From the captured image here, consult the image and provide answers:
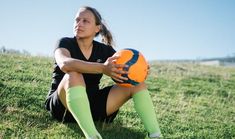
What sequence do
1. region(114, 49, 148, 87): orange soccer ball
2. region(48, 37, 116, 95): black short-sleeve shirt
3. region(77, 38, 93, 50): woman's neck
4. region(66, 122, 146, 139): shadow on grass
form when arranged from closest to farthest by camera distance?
region(114, 49, 148, 87): orange soccer ball → region(66, 122, 146, 139): shadow on grass → region(48, 37, 116, 95): black short-sleeve shirt → region(77, 38, 93, 50): woman's neck

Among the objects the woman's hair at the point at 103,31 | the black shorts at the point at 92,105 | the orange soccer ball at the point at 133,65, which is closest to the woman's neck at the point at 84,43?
the woman's hair at the point at 103,31

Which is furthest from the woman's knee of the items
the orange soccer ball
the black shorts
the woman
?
the black shorts

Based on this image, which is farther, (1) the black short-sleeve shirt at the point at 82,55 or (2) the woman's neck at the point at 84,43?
(2) the woman's neck at the point at 84,43

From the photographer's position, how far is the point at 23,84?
862 cm

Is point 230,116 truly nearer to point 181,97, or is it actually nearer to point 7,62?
point 181,97

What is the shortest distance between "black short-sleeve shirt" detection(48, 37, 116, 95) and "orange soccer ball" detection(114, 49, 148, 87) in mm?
1048

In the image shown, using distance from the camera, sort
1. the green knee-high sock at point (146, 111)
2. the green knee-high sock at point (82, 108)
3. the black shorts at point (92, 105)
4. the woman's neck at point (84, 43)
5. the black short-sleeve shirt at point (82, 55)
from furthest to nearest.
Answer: the woman's neck at point (84, 43)
the black short-sleeve shirt at point (82, 55)
the black shorts at point (92, 105)
the green knee-high sock at point (146, 111)
the green knee-high sock at point (82, 108)

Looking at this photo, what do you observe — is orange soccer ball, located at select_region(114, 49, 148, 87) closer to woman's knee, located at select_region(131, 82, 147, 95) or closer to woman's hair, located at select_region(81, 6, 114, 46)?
woman's knee, located at select_region(131, 82, 147, 95)

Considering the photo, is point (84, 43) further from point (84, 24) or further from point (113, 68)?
point (113, 68)

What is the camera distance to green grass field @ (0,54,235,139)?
19.1 feet

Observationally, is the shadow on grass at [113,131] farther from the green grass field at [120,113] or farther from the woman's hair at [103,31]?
the woman's hair at [103,31]

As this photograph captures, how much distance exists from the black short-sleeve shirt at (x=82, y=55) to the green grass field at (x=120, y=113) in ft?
2.28

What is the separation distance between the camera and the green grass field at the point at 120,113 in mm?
5820

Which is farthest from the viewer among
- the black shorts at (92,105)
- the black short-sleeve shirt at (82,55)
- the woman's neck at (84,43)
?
the woman's neck at (84,43)
